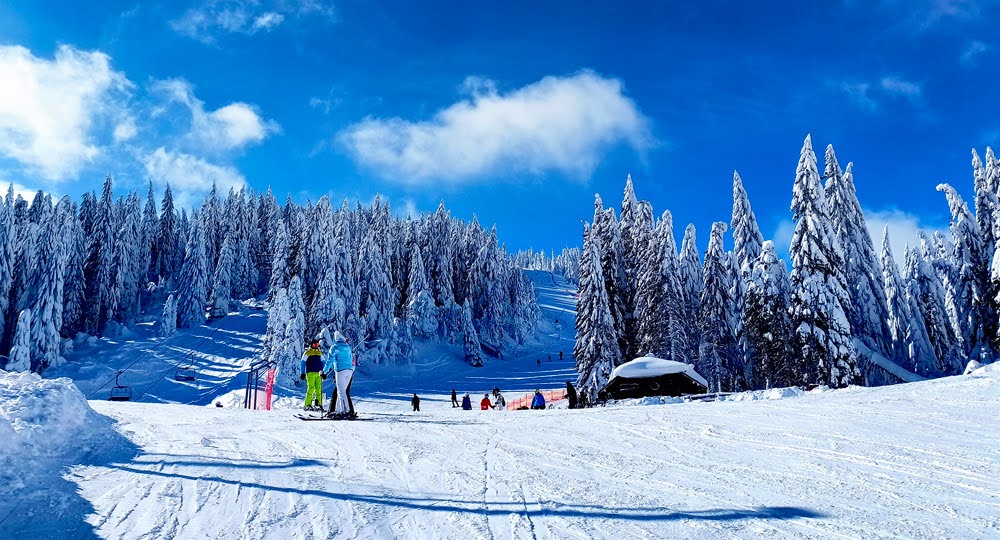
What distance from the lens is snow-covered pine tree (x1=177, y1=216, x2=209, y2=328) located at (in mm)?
58875

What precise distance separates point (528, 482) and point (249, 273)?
241ft

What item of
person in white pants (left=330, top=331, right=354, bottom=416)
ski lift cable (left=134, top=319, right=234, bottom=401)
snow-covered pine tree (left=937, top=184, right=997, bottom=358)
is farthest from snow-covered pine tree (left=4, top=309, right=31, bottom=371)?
snow-covered pine tree (left=937, top=184, right=997, bottom=358)

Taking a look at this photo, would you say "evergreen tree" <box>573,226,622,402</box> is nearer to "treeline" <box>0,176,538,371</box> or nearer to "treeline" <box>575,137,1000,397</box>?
"treeline" <box>575,137,1000,397</box>

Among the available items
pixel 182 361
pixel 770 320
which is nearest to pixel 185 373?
pixel 182 361

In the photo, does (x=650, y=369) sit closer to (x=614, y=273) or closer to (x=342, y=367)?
(x=614, y=273)

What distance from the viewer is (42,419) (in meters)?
5.99

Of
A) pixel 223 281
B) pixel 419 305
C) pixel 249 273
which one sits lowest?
pixel 419 305

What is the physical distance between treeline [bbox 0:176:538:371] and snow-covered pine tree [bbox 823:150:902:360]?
37034 mm

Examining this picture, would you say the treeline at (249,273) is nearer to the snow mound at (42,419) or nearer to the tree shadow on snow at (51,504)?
the snow mound at (42,419)

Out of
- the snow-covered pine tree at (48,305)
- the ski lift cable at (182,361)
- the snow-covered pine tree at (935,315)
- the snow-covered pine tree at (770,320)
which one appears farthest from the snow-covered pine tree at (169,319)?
the snow-covered pine tree at (935,315)

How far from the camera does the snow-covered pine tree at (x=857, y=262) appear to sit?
98.4 feet

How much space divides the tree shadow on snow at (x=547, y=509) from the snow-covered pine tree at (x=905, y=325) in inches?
1376

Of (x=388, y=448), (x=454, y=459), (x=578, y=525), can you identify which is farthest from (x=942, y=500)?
(x=388, y=448)

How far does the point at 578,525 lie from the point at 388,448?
336 centimetres
